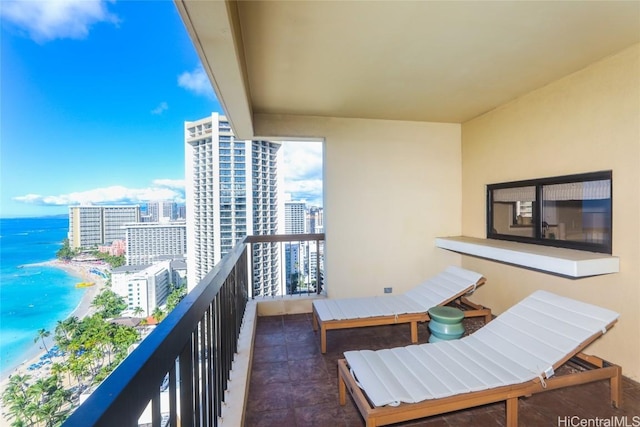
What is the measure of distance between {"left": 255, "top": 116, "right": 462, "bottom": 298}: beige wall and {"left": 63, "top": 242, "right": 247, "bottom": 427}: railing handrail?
3.39 m

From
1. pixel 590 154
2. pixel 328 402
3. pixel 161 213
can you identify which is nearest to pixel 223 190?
pixel 161 213

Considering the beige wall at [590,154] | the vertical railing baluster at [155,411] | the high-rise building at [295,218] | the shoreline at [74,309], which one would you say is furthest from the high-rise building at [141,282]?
the beige wall at [590,154]

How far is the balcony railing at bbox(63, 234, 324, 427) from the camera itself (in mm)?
575

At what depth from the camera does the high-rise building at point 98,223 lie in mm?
5492

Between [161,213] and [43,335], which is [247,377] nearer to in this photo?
[43,335]

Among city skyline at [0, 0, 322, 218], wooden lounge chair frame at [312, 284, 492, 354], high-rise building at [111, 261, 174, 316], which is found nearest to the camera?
wooden lounge chair frame at [312, 284, 492, 354]

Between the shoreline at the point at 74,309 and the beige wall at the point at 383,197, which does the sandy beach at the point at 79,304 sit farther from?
the beige wall at the point at 383,197

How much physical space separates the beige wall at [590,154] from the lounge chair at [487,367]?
51 cm

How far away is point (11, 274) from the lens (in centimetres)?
542

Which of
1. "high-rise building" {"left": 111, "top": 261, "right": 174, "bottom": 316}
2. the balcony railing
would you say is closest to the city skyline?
"high-rise building" {"left": 111, "top": 261, "right": 174, "bottom": 316}

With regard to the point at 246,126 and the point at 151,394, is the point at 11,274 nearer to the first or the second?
the point at 246,126

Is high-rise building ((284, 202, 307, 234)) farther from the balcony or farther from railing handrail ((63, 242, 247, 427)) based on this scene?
railing handrail ((63, 242, 247, 427))

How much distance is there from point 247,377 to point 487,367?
74.4 inches

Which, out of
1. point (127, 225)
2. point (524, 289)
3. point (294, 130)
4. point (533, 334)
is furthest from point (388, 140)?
point (127, 225)
